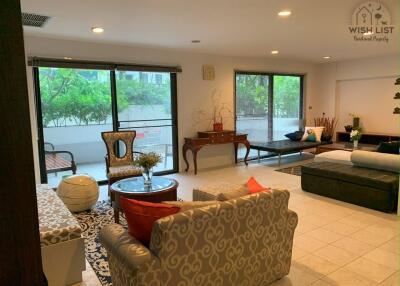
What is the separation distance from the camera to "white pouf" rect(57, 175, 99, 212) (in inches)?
148

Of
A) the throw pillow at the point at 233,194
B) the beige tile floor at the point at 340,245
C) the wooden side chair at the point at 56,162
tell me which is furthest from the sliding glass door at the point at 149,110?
the throw pillow at the point at 233,194

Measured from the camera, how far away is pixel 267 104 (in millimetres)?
7535

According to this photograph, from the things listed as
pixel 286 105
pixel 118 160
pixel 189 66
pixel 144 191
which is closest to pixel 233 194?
pixel 144 191

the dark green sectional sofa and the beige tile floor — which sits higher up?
the dark green sectional sofa

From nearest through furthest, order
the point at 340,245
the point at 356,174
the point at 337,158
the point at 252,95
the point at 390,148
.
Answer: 1. the point at 340,245
2. the point at 356,174
3. the point at 390,148
4. the point at 337,158
5. the point at 252,95

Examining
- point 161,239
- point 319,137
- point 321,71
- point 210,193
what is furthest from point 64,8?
point 321,71

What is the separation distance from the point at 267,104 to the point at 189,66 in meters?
2.48

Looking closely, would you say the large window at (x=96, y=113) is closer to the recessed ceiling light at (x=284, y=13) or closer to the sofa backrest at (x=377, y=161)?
the recessed ceiling light at (x=284, y=13)

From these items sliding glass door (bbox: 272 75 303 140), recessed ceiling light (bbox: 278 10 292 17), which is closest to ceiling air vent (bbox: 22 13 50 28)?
recessed ceiling light (bbox: 278 10 292 17)

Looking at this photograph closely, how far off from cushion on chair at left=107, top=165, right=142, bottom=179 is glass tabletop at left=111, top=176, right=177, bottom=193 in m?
0.53

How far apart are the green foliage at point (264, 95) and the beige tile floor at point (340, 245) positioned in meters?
2.99

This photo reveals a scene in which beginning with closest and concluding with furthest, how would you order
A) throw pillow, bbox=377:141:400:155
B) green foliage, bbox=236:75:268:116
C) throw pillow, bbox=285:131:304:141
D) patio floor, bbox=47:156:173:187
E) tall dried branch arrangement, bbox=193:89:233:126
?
1. throw pillow, bbox=377:141:400:155
2. patio floor, bbox=47:156:173:187
3. tall dried branch arrangement, bbox=193:89:233:126
4. green foliage, bbox=236:75:268:116
5. throw pillow, bbox=285:131:304:141

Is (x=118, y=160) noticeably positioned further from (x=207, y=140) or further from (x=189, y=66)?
(x=189, y=66)

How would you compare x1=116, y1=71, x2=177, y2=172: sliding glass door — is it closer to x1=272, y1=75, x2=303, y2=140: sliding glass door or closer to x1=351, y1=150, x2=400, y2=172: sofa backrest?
x1=272, y1=75, x2=303, y2=140: sliding glass door
